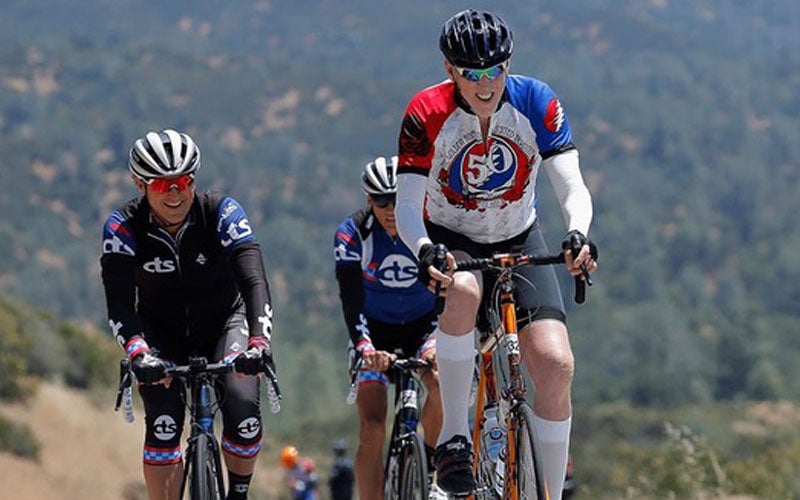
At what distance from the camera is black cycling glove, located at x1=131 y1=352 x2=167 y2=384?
24.1ft

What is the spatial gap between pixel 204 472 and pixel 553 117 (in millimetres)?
2443

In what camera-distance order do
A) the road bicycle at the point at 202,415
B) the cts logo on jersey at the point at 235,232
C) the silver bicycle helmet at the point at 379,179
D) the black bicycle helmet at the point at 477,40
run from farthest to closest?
the silver bicycle helmet at the point at 379,179 < the cts logo on jersey at the point at 235,232 < the road bicycle at the point at 202,415 < the black bicycle helmet at the point at 477,40

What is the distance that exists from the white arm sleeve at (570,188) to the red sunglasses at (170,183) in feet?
5.92

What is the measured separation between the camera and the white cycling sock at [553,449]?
723 centimetres

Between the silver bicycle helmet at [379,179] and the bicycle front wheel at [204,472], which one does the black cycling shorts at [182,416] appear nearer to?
the bicycle front wheel at [204,472]

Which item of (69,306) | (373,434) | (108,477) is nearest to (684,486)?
(373,434)

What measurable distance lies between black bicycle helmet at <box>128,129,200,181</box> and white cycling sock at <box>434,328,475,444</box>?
1.54 metres

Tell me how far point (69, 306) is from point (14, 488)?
542 ft

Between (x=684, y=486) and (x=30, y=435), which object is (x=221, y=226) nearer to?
(x=684, y=486)

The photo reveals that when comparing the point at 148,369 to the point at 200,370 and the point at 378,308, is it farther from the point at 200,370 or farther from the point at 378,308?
the point at 378,308

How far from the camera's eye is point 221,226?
7.99 metres

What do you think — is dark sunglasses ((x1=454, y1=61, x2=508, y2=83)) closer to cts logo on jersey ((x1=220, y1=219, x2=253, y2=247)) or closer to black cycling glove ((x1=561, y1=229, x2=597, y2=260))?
black cycling glove ((x1=561, y1=229, x2=597, y2=260))

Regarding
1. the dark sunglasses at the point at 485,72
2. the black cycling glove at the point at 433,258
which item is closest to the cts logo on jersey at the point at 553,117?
the dark sunglasses at the point at 485,72

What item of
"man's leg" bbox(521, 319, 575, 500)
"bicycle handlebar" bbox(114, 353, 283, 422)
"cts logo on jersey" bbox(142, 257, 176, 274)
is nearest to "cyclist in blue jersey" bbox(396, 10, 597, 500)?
"man's leg" bbox(521, 319, 575, 500)
